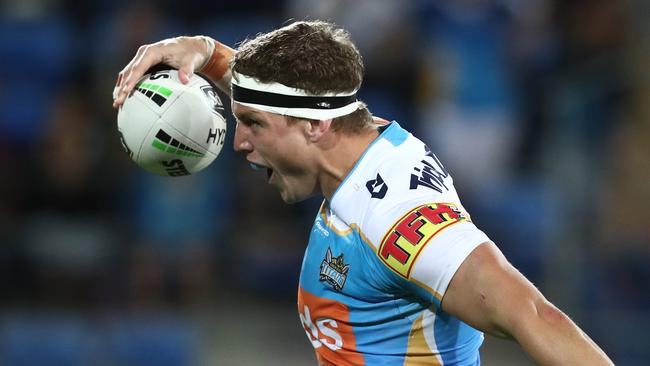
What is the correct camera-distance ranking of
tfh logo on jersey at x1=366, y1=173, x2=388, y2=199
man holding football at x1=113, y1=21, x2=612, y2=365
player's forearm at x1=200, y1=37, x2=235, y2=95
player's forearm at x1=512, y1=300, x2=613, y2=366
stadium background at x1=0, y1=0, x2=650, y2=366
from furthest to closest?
stadium background at x1=0, y1=0, x2=650, y2=366
player's forearm at x1=200, y1=37, x2=235, y2=95
tfh logo on jersey at x1=366, y1=173, x2=388, y2=199
man holding football at x1=113, y1=21, x2=612, y2=365
player's forearm at x1=512, y1=300, x2=613, y2=366

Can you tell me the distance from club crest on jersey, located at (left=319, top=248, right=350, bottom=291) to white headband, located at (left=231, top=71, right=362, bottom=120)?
502 mm

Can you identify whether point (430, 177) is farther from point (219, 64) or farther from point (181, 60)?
point (219, 64)

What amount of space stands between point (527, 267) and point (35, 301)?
410cm

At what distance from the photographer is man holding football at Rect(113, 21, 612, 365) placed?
3.42 m

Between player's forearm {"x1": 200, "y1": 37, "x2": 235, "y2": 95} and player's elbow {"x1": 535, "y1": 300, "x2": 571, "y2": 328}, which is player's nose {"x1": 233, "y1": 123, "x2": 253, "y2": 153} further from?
player's elbow {"x1": 535, "y1": 300, "x2": 571, "y2": 328}

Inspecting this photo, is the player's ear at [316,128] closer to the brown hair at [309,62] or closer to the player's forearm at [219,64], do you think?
the brown hair at [309,62]

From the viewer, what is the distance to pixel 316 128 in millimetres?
3762

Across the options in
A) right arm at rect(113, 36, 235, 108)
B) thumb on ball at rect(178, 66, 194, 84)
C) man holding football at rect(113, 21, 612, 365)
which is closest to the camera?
man holding football at rect(113, 21, 612, 365)

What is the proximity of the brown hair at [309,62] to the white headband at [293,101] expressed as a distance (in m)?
0.02

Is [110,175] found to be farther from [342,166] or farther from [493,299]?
[493,299]

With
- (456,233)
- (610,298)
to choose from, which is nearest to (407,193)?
(456,233)

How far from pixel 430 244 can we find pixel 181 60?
1.47 meters

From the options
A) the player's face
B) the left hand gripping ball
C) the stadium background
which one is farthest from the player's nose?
the stadium background

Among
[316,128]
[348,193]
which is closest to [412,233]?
[348,193]
